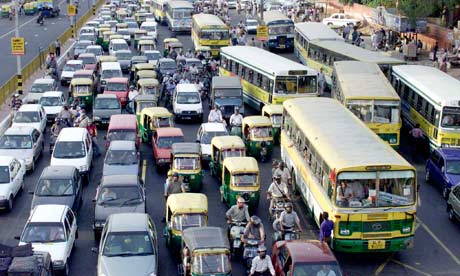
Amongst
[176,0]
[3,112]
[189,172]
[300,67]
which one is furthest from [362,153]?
[176,0]

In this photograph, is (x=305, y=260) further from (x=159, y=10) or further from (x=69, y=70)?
(x=159, y=10)

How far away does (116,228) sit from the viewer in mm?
21453

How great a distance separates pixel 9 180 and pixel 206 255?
34.7 ft

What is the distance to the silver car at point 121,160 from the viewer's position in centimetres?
2964

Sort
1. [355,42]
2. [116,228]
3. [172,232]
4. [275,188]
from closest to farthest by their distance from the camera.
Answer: [116,228]
[172,232]
[275,188]
[355,42]

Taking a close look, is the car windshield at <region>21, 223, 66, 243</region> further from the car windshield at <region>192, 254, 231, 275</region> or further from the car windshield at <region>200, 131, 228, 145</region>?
the car windshield at <region>200, 131, 228, 145</region>

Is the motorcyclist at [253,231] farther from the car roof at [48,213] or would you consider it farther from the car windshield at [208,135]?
the car windshield at [208,135]

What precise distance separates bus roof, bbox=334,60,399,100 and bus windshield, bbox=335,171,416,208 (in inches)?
406

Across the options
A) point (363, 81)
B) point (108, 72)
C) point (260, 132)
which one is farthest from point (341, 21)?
point (260, 132)

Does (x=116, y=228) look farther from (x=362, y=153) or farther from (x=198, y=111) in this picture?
(x=198, y=111)

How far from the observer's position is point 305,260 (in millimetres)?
19531

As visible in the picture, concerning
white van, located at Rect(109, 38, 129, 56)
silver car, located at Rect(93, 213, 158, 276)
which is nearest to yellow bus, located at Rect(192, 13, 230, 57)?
white van, located at Rect(109, 38, 129, 56)

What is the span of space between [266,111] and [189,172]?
345 inches

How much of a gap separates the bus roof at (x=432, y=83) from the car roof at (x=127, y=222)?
14807 mm
